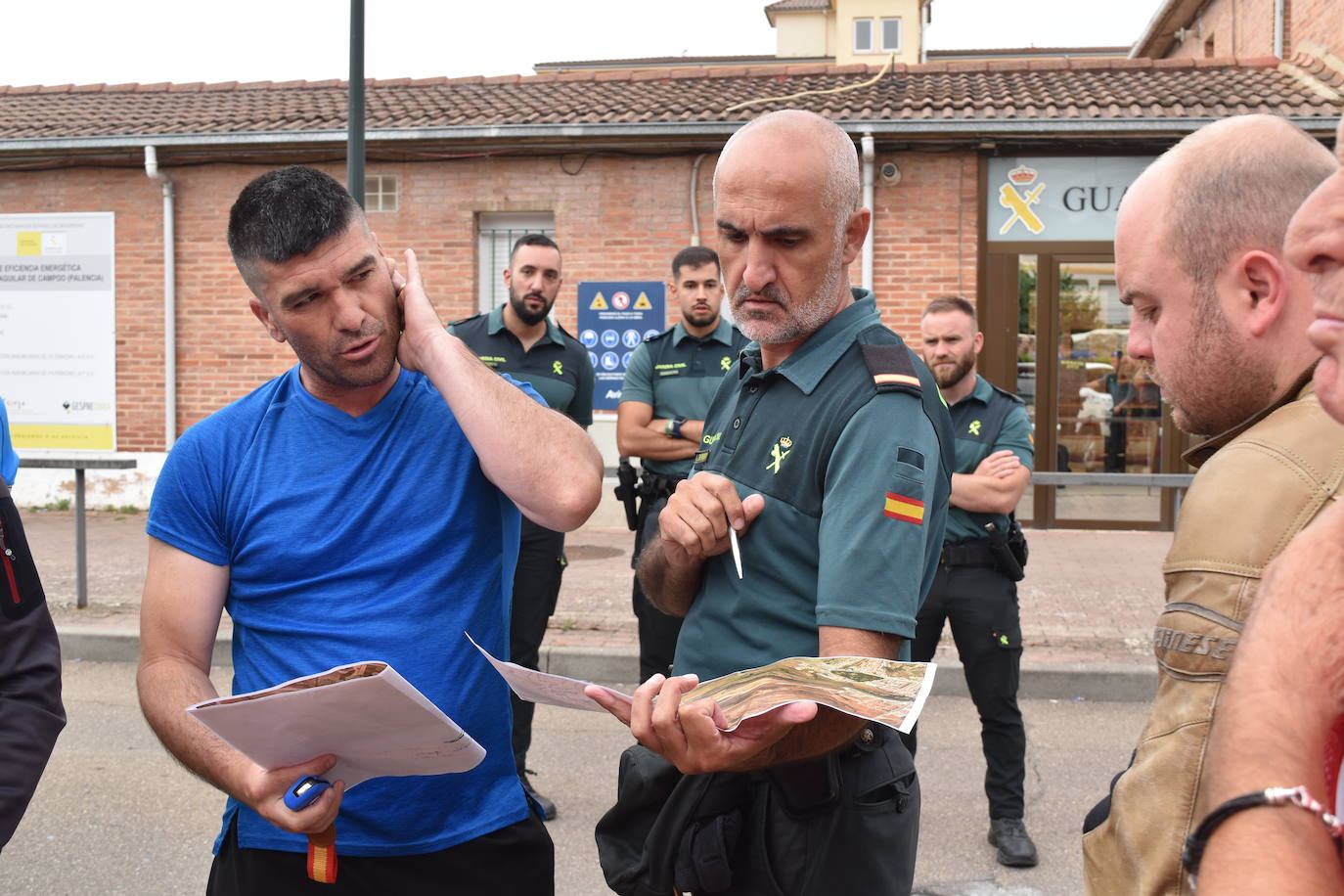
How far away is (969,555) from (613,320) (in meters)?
8.92

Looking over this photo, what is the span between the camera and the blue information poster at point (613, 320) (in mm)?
13148

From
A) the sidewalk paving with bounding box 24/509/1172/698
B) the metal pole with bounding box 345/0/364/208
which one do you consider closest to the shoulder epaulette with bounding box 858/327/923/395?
the sidewalk paving with bounding box 24/509/1172/698

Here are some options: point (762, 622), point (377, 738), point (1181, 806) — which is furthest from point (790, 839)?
point (1181, 806)

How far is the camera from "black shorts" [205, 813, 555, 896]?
7.02ft

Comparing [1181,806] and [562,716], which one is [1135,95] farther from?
[1181,806]

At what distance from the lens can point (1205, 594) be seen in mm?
1309

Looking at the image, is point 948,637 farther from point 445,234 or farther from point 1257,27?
point 1257,27

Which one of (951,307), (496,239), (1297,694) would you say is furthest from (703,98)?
(1297,694)

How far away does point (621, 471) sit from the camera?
5.88m

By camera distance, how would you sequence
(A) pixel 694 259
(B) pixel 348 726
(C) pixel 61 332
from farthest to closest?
(C) pixel 61 332, (A) pixel 694 259, (B) pixel 348 726

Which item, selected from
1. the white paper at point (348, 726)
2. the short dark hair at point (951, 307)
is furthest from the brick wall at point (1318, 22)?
the white paper at point (348, 726)

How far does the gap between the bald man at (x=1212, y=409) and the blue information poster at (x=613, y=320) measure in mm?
11509

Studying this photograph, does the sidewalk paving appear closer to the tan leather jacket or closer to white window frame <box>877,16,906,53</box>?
the tan leather jacket

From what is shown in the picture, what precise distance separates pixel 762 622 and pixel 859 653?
247 mm
